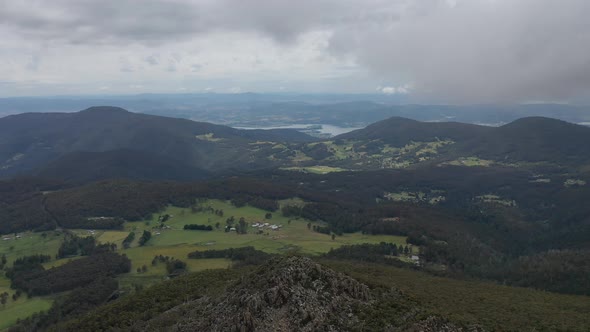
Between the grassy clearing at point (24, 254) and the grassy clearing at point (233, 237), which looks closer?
the grassy clearing at point (24, 254)

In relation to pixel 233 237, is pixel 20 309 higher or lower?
lower

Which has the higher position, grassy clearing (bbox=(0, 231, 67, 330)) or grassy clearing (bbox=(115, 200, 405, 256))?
grassy clearing (bbox=(115, 200, 405, 256))

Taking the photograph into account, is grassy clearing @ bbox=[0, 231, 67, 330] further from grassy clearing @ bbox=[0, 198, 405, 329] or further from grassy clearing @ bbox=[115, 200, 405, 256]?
grassy clearing @ bbox=[115, 200, 405, 256]

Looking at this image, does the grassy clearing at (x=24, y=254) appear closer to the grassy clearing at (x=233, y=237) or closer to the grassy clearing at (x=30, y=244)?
the grassy clearing at (x=30, y=244)

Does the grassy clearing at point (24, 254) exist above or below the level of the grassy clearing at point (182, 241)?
below

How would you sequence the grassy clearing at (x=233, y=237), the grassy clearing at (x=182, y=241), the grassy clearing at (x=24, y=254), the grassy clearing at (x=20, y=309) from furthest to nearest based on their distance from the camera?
the grassy clearing at (x=233, y=237)
the grassy clearing at (x=182, y=241)
the grassy clearing at (x=24, y=254)
the grassy clearing at (x=20, y=309)

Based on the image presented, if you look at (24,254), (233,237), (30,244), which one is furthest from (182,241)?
(30,244)

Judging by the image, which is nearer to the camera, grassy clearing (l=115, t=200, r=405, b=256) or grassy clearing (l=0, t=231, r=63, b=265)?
grassy clearing (l=115, t=200, r=405, b=256)

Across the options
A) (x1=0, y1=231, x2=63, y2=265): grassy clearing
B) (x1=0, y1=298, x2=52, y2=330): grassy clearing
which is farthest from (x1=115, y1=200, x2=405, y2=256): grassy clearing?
(x1=0, y1=298, x2=52, y2=330): grassy clearing

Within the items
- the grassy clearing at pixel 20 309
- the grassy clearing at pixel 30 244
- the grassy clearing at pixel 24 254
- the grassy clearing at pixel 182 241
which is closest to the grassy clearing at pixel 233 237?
the grassy clearing at pixel 182 241

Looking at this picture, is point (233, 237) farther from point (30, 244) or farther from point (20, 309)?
point (30, 244)

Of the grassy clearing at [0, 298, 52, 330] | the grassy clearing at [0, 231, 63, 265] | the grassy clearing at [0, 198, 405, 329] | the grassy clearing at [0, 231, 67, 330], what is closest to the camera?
the grassy clearing at [0, 298, 52, 330]

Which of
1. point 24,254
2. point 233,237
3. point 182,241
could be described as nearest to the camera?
point 24,254
